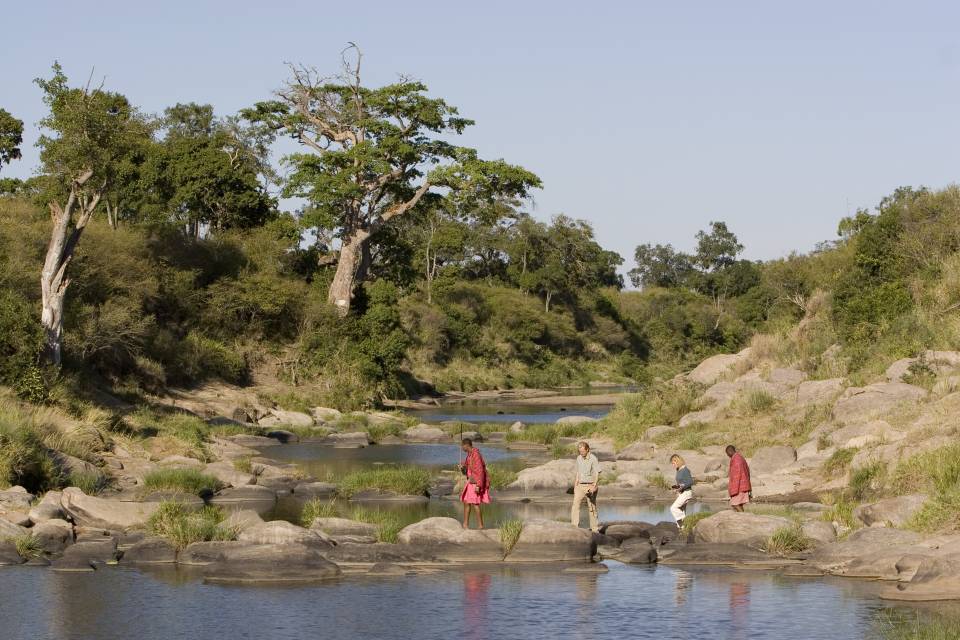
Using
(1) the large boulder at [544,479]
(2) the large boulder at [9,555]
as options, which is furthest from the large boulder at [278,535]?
(1) the large boulder at [544,479]

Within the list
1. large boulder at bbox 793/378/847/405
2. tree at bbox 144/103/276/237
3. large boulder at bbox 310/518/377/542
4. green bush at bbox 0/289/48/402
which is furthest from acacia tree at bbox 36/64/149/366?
tree at bbox 144/103/276/237

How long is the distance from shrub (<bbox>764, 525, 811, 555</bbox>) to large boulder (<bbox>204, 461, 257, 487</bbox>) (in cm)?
1323

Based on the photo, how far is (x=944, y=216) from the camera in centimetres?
4359

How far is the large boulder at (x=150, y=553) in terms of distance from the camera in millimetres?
19797

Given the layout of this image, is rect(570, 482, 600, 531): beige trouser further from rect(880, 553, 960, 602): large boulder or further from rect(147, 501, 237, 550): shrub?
rect(147, 501, 237, 550): shrub

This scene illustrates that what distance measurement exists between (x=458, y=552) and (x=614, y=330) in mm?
83917

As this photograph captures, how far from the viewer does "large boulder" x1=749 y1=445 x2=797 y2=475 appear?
29.6 m

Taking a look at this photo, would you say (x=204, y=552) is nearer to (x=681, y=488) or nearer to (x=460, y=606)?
(x=460, y=606)

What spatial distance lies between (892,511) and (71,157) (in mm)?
25034

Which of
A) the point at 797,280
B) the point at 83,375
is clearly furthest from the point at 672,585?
the point at 797,280

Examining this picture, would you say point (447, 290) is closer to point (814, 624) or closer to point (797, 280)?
point (797, 280)

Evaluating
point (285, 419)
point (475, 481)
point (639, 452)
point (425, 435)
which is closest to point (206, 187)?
point (285, 419)

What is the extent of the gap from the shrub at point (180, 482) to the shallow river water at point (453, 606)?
750 centimetres

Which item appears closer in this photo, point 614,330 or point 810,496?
point 810,496
